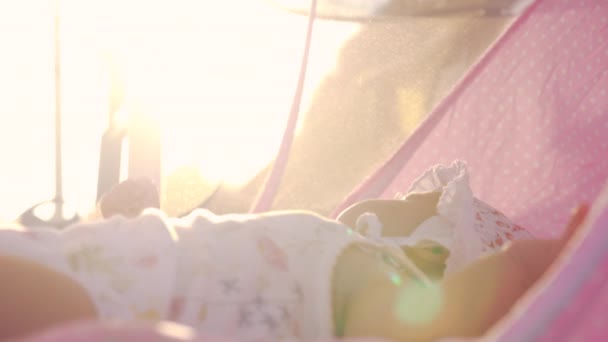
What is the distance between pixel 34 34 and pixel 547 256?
1.03 meters

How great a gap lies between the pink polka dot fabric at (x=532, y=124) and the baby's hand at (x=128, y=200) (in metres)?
0.53

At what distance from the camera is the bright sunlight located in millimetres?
1288

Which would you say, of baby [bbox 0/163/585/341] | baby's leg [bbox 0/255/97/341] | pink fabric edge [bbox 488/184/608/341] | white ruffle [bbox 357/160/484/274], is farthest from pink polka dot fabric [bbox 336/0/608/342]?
baby's leg [bbox 0/255/97/341]

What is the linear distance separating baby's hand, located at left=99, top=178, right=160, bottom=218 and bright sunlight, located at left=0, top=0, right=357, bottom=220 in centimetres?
41

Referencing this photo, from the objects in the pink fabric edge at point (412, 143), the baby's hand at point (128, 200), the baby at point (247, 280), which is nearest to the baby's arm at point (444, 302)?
the baby at point (247, 280)

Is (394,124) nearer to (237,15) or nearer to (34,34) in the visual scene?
(237,15)

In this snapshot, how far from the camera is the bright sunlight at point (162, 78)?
4.23 feet

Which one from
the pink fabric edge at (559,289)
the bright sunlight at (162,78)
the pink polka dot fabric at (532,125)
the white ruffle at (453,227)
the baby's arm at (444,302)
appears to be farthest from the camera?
the bright sunlight at (162,78)

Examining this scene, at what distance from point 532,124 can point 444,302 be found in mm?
678

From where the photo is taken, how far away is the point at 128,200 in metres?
0.91

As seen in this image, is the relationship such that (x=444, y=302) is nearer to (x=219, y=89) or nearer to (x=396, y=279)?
(x=396, y=279)

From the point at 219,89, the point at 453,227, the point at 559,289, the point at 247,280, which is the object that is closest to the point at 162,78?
A: the point at 219,89

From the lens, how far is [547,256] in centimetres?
74

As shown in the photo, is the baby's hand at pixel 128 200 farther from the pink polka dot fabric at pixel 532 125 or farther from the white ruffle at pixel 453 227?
the pink polka dot fabric at pixel 532 125
